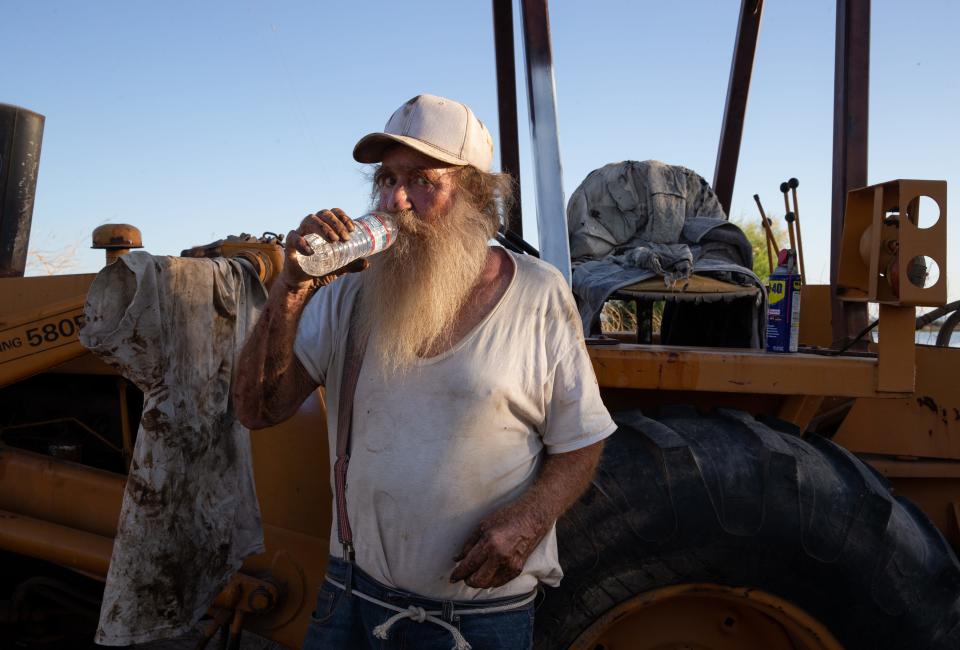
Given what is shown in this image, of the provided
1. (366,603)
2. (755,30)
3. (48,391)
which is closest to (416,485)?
(366,603)

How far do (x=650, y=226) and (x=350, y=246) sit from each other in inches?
66.7

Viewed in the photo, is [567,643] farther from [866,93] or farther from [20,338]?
[866,93]

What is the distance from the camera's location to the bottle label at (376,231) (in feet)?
5.48

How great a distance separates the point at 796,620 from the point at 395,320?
4.45ft

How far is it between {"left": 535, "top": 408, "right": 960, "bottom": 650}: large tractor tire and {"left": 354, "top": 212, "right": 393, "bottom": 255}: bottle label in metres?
0.88

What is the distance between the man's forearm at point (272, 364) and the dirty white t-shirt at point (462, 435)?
0.05m

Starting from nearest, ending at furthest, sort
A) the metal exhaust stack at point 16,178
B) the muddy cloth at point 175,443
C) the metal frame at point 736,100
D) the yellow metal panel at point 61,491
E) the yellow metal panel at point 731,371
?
the muddy cloth at point 175,443, the yellow metal panel at point 731,371, the yellow metal panel at point 61,491, the metal exhaust stack at point 16,178, the metal frame at point 736,100

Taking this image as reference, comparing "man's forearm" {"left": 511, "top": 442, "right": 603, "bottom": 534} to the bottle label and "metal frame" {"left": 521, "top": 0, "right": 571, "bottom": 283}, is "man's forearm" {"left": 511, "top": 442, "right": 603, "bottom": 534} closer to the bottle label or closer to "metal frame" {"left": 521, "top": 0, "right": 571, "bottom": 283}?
the bottle label

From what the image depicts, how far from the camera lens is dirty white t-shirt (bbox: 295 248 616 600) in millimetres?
1670

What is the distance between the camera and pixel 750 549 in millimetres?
2102

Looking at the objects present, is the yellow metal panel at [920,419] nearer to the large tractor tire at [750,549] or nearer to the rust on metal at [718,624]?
the large tractor tire at [750,549]

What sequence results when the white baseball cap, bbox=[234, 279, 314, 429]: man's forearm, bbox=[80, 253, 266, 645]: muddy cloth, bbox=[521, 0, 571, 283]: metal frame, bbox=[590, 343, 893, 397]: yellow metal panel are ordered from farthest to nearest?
bbox=[521, 0, 571, 283]: metal frame, bbox=[590, 343, 893, 397]: yellow metal panel, bbox=[80, 253, 266, 645]: muddy cloth, the white baseball cap, bbox=[234, 279, 314, 429]: man's forearm

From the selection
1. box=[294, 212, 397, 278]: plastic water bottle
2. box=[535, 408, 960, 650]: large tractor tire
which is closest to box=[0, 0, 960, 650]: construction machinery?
box=[535, 408, 960, 650]: large tractor tire

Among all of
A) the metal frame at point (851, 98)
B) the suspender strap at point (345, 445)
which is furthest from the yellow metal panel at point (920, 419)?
the suspender strap at point (345, 445)
